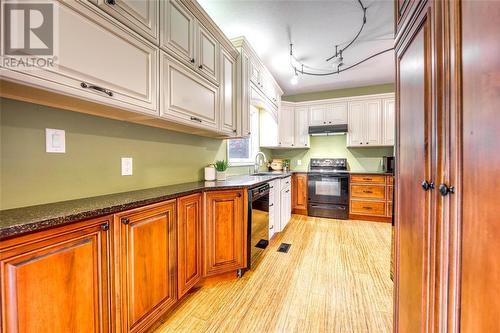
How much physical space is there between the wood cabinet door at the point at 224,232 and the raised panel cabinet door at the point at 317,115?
310cm

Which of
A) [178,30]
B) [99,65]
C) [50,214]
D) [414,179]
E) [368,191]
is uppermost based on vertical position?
[178,30]

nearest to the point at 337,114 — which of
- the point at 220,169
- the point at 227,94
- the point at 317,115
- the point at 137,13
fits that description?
the point at 317,115

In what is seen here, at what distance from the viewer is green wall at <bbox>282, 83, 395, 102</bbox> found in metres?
4.19

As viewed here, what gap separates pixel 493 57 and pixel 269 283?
200 cm

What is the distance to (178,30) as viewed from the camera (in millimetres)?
1581

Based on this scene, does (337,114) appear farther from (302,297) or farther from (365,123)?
(302,297)

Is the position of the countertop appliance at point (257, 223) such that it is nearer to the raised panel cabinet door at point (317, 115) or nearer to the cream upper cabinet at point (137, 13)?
the cream upper cabinet at point (137, 13)

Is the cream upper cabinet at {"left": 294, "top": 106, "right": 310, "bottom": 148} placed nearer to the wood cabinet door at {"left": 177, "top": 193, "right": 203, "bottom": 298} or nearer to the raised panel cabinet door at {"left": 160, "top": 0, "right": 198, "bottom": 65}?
the raised panel cabinet door at {"left": 160, "top": 0, "right": 198, "bottom": 65}

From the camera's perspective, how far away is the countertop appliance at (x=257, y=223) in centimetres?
203

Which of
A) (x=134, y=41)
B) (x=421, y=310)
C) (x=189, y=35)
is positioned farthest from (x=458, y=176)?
(x=189, y=35)

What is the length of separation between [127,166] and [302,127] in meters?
3.70

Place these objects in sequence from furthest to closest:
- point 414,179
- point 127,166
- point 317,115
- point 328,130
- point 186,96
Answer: point 317,115, point 328,130, point 186,96, point 127,166, point 414,179

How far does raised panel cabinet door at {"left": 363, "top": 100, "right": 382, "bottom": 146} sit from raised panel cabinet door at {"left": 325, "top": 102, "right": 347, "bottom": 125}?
394 millimetres

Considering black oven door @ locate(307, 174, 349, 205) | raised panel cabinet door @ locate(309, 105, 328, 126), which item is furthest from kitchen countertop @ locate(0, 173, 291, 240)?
raised panel cabinet door @ locate(309, 105, 328, 126)
